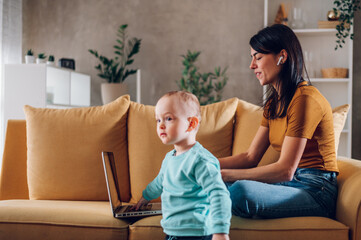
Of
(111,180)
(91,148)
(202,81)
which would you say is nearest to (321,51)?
(202,81)

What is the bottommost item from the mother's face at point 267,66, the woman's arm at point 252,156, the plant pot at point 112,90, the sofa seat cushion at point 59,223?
the sofa seat cushion at point 59,223

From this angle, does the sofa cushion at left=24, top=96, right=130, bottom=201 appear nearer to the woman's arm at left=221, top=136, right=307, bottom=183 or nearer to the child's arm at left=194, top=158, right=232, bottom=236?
the woman's arm at left=221, top=136, right=307, bottom=183

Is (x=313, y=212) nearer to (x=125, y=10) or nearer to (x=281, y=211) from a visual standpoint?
(x=281, y=211)

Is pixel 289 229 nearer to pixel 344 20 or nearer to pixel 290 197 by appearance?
pixel 290 197

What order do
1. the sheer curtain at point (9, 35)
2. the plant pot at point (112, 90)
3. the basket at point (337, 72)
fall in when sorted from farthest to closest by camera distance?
the plant pot at point (112, 90)
the sheer curtain at point (9, 35)
the basket at point (337, 72)

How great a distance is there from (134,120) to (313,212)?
985 mm

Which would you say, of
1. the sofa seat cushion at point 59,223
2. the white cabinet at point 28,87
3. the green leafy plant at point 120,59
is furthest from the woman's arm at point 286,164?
the green leafy plant at point 120,59

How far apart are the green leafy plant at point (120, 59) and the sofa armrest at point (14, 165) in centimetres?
252

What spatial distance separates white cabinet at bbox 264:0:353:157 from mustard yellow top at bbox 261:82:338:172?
2484mm

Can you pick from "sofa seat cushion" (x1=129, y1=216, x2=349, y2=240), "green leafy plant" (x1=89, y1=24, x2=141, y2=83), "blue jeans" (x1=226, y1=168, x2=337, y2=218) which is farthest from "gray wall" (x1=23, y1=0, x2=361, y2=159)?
"sofa seat cushion" (x1=129, y1=216, x2=349, y2=240)

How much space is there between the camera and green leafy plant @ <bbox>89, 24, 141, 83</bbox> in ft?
15.4

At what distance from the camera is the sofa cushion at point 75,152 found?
2.01 m

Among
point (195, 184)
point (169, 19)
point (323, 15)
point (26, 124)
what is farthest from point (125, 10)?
point (195, 184)

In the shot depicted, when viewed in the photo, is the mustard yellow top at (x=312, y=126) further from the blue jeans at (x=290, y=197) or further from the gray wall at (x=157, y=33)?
the gray wall at (x=157, y=33)
